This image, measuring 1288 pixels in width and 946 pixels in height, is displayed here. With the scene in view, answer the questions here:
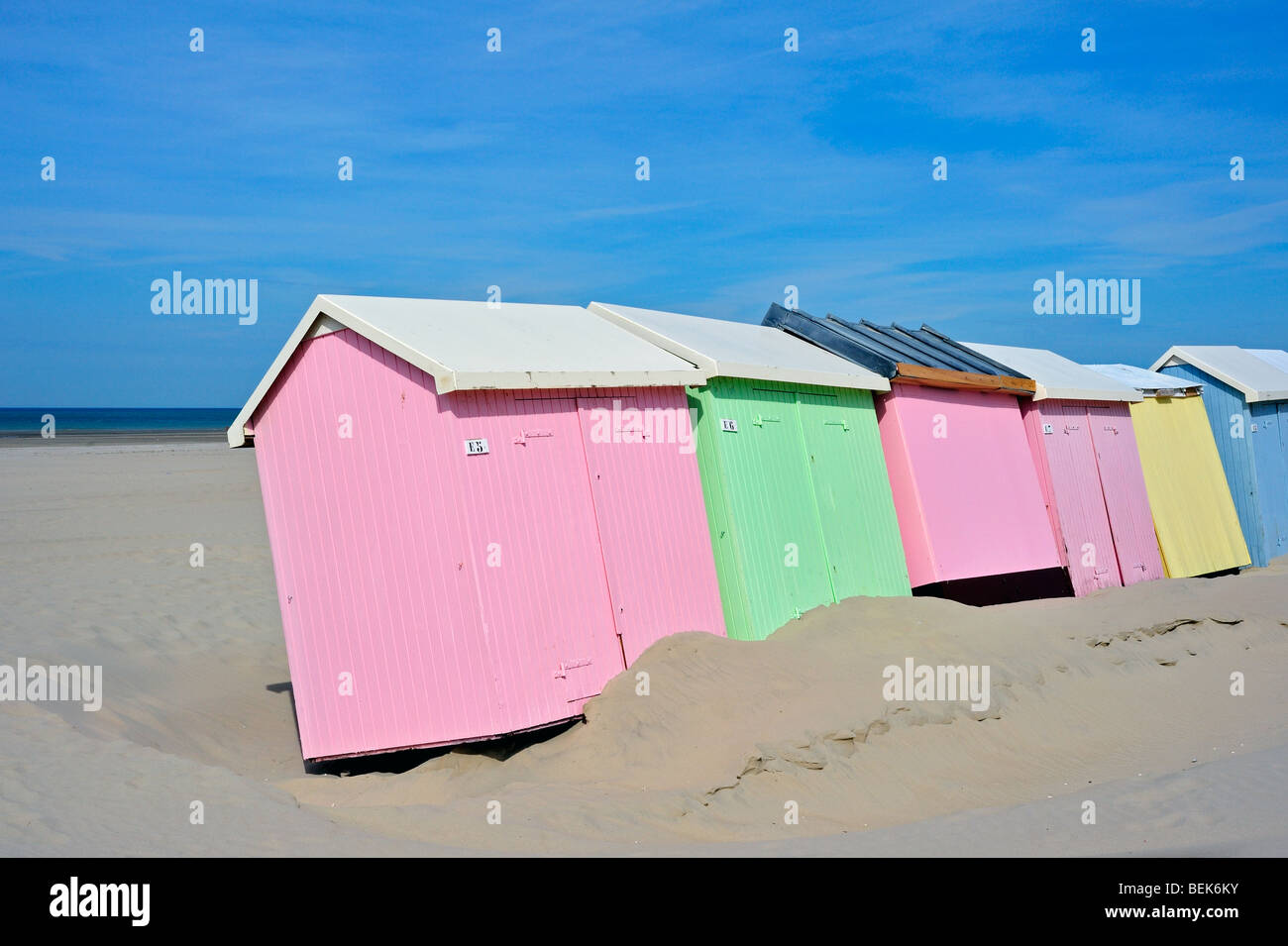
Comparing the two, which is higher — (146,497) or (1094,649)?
(146,497)

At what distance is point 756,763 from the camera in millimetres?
8062

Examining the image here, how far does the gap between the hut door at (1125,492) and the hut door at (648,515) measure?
940cm

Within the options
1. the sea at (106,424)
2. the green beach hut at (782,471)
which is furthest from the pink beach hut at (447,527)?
the sea at (106,424)

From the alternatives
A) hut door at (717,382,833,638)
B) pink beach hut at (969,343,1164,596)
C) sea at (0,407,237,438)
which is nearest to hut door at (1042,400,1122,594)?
pink beach hut at (969,343,1164,596)

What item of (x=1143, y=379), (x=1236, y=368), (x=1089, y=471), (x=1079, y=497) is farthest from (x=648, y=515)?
(x=1236, y=368)

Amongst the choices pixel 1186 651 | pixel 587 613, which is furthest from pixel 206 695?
pixel 1186 651

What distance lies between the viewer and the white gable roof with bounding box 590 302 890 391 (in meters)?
11.0

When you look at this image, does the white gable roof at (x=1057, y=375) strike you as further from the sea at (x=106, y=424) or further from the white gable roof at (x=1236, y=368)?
the sea at (x=106, y=424)

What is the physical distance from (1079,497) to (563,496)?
32.9 ft

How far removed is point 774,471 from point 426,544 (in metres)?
4.06

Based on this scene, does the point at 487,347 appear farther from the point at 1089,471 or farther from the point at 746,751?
the point at 1089,471

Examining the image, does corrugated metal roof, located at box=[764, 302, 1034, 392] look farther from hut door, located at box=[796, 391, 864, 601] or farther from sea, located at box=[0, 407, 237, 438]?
sea, located at box=[0, 407, 237, 438]

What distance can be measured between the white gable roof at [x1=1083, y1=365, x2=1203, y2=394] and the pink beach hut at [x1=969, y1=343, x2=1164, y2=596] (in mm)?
814
